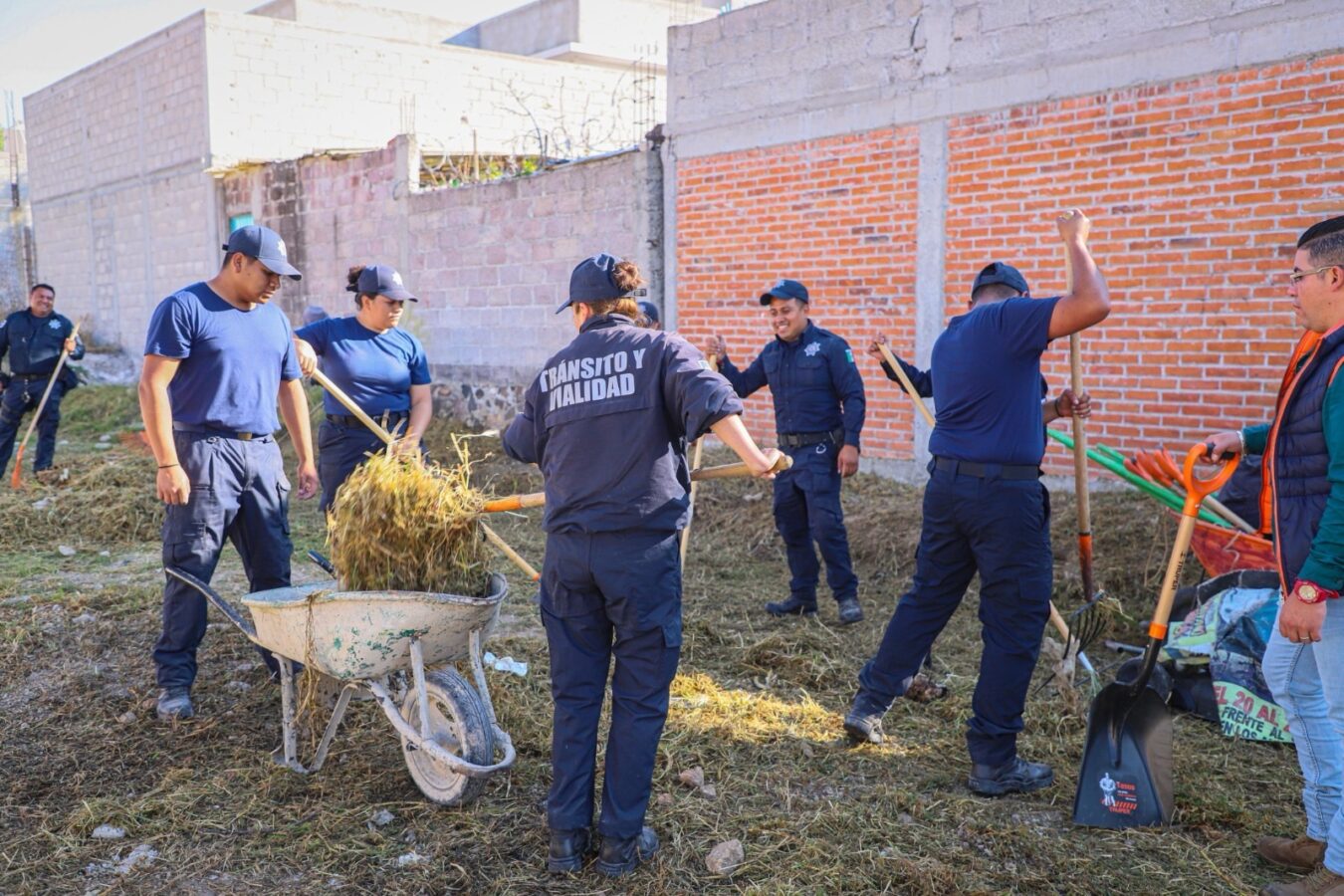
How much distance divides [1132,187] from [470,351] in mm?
6961

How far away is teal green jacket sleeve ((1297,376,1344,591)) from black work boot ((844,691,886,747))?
68.8 inches

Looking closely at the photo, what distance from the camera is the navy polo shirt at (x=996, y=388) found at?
12.0ft

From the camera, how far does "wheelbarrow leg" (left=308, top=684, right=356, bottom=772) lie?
12.5ft

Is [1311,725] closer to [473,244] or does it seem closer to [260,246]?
[260,246]

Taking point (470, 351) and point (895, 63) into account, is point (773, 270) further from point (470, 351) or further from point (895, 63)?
point (470, 351)

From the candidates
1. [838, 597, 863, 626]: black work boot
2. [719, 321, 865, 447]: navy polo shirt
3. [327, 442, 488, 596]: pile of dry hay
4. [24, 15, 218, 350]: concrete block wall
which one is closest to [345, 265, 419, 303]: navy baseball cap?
[719, 321, 865, 447]: navy polo shirt

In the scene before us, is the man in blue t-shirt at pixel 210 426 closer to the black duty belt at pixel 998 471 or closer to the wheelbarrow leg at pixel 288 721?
the wheelbarrow leg at pixel 288 721

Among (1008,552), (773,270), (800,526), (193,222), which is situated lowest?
(800,526)

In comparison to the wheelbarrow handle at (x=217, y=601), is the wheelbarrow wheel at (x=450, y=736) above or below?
below

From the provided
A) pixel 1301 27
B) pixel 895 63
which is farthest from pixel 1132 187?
pixel 895 63

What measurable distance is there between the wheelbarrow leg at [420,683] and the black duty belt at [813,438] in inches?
119

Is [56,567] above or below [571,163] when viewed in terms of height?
below

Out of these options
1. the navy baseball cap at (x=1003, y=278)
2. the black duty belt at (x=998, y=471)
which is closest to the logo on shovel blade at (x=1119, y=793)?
the black duty belt at (x=998, y=471)

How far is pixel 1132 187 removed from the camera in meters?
6.75
